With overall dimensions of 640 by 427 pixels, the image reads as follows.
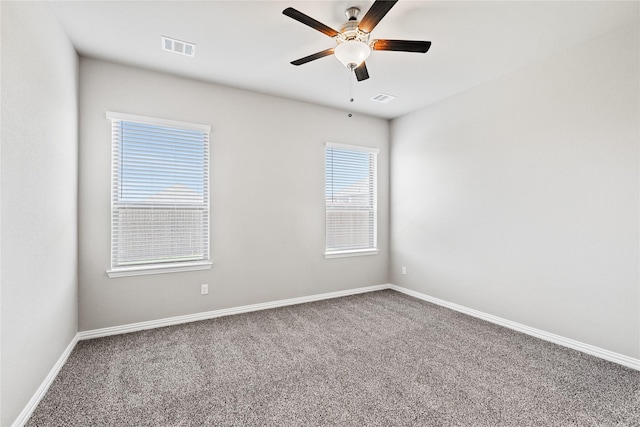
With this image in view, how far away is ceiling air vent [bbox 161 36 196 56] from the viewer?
9.09 feet

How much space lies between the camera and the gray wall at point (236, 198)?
3.10 metres

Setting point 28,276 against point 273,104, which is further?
point 273,104

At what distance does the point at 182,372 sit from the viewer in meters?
2.45

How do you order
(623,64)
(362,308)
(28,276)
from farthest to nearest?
1. (362,308)
2. (623,64)
3. (28,276)

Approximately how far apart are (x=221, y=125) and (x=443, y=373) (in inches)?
139

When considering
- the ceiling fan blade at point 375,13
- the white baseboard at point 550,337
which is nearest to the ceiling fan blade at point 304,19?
the ceiling fan blade at point 375,13

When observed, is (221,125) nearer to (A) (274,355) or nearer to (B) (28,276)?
(B) (28,276)

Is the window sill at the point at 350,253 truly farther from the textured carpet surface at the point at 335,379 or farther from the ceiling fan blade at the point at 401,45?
the ceiling fan blade at the point at 401,45

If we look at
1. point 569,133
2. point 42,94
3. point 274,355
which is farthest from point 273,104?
point 569,133

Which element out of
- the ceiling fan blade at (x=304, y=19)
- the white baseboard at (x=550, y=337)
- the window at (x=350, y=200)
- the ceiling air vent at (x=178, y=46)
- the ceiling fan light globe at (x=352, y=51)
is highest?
the ceiling air vent at (x=178, y=46)

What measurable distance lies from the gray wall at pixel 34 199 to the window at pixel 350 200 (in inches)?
120

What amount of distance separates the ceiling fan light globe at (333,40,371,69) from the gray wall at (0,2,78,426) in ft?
6.69

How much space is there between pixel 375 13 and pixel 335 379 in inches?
104

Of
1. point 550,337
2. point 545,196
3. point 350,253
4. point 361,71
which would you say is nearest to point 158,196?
point 361,71
